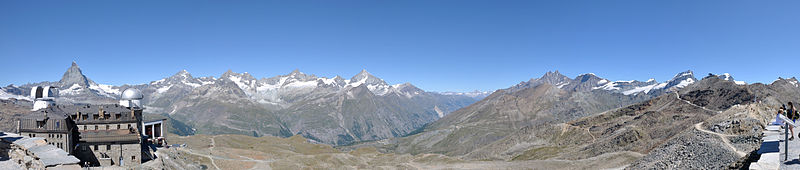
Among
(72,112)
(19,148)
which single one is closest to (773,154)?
(19,148)

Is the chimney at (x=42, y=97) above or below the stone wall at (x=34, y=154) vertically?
above

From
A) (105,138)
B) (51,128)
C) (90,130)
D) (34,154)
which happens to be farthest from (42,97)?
(34,154)

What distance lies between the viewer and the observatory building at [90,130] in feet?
181

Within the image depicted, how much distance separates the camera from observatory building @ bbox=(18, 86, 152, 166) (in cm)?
5516

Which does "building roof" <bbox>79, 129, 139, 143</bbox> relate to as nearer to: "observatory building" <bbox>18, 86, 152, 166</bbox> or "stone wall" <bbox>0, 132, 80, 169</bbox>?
"observatory building" <bbox>18, 86, 152, 166</bbox>

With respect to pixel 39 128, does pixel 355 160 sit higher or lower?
lower

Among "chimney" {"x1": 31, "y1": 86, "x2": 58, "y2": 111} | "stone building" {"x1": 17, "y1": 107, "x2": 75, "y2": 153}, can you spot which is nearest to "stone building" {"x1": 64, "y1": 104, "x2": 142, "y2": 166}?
"stone building" {"x1": 17, "y1": 107, "x2": 75, "y2": 153}

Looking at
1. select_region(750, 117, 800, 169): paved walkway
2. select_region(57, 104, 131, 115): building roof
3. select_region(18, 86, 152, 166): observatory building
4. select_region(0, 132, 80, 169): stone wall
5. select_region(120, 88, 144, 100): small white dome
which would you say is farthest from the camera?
select_region(120, 88, 144, 100): small white dome

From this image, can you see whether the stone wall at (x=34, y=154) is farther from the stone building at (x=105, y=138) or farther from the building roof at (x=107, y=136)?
the stone building at (x=105, y=138)

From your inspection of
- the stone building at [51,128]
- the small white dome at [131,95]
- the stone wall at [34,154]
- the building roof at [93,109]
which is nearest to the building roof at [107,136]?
the stone building at [51,128]

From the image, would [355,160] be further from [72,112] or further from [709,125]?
[709,125]

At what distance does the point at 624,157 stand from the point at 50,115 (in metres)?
115

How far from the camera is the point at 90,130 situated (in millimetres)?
64438

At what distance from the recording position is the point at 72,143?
5619cm
